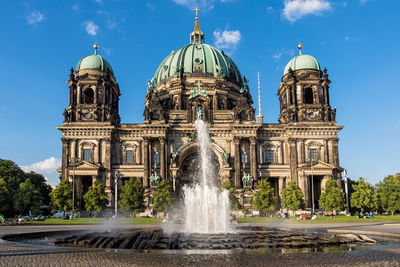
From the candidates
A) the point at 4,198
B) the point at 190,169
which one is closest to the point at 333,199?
the point at 190,169

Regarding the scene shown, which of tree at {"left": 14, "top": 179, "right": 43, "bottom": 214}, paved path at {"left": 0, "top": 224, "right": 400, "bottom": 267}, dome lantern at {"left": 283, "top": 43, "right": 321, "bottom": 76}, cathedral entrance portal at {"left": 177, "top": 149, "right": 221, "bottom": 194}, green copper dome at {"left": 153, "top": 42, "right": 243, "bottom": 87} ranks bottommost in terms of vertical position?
paved path at {"left": 0, "top": 224, "right": 400, "bottom": 267}

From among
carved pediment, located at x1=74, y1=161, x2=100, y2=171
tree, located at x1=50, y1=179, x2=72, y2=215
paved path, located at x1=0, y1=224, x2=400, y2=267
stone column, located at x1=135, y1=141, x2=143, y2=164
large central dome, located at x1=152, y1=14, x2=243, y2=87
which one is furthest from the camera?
large central dome, located at x1=152, y1=14, x2=243, y2=87

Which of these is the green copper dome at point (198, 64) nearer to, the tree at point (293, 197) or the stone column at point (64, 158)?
the stone column at point (64, 158)

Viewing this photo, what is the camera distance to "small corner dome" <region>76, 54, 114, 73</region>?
68.8 metres

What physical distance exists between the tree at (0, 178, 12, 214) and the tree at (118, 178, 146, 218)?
18.4 meters

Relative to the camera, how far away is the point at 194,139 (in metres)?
66.9

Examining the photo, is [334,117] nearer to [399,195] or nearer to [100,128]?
[399,195]

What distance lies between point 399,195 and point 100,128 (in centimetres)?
5144

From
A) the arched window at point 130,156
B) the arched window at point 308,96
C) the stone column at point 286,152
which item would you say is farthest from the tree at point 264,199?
the arched window at point 130,156

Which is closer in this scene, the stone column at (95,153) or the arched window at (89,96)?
the stone column at (95,153)

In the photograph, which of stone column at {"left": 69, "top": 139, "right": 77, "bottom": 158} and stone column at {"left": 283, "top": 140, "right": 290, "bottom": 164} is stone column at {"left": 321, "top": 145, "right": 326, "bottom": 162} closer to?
stone column at {"left": 283, "top": 140, "right": 290, "bottom": 164}

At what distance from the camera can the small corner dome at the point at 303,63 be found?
233 ft

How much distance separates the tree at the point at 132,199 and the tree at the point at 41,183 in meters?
32.0

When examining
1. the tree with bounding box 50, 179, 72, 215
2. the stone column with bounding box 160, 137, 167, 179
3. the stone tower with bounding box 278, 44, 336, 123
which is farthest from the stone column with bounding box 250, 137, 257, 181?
the tree with bounding box 50, 179, 72, 215
